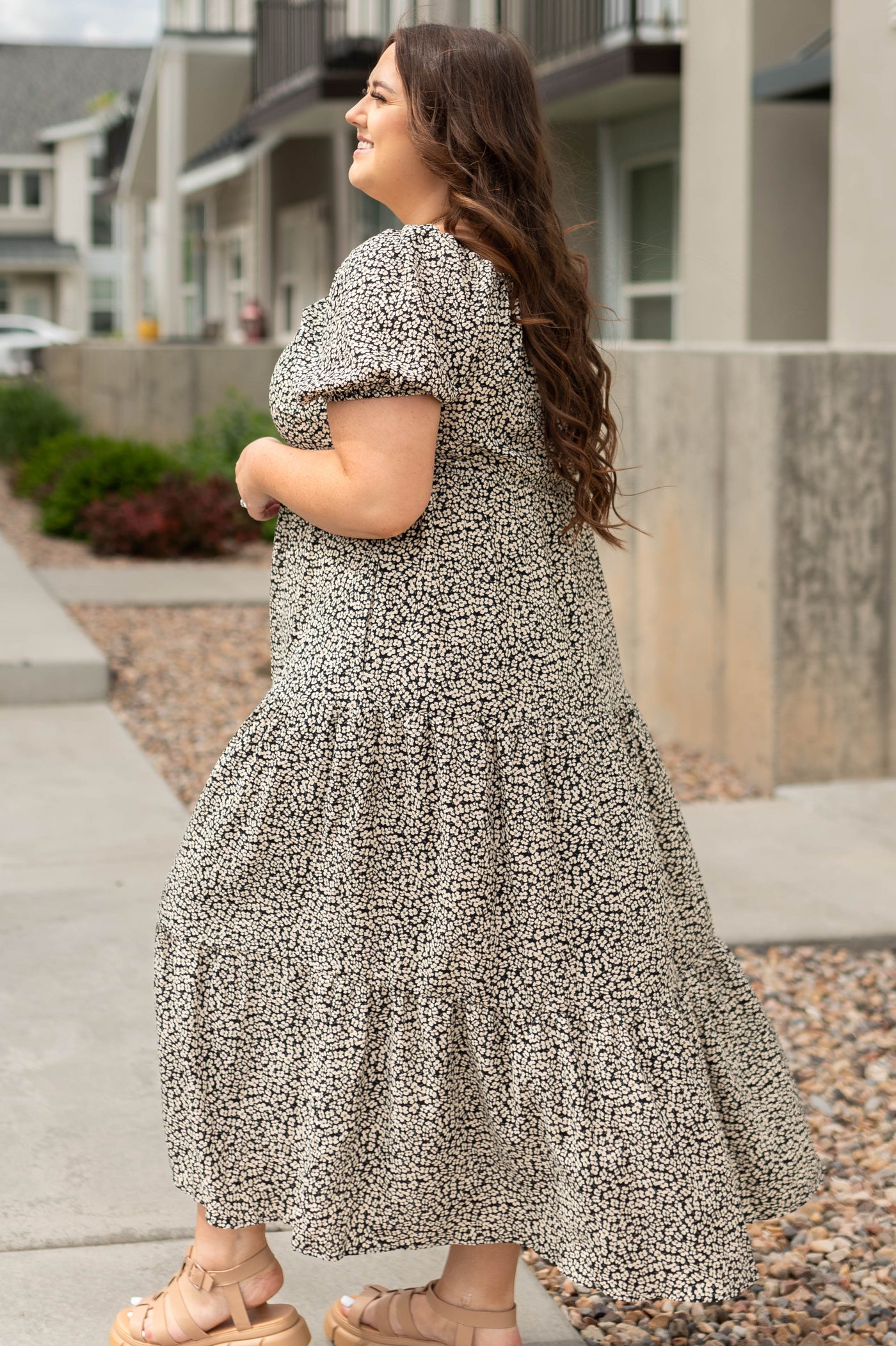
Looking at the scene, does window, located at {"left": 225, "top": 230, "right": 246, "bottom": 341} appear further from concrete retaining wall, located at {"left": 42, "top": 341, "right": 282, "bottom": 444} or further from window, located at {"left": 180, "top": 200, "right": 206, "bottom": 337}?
concrete retaining wall, located at {"left": 42, "top": 341, "right": 282, "bottom": 444}

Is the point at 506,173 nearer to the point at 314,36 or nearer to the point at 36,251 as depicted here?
the point at 314,36

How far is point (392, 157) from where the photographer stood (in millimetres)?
2094

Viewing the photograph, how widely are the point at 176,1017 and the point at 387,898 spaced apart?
13.0 inches

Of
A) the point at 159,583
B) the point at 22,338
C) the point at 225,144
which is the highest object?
the point at 225,144

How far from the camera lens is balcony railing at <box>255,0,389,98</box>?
51.6ft

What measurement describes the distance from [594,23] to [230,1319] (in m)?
11.6

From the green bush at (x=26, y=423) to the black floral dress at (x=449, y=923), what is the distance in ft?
48.7

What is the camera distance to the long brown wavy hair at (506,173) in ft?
6.74

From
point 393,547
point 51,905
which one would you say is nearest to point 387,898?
point 393,547

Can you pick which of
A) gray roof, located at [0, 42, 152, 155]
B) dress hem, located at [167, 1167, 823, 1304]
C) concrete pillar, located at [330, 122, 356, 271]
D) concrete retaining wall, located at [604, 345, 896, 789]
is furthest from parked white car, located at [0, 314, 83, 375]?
dress hem, located at [167, 1167, 823, 1304]

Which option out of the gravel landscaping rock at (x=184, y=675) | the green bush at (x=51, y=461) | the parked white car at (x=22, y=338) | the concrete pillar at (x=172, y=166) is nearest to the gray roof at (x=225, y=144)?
the concrete pillar at (x=172, y=166)

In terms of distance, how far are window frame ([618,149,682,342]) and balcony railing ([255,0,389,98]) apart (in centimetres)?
406

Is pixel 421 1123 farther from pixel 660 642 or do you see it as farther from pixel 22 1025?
pixel 660 642

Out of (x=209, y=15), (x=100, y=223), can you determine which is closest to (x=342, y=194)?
(x=209, y=15)
